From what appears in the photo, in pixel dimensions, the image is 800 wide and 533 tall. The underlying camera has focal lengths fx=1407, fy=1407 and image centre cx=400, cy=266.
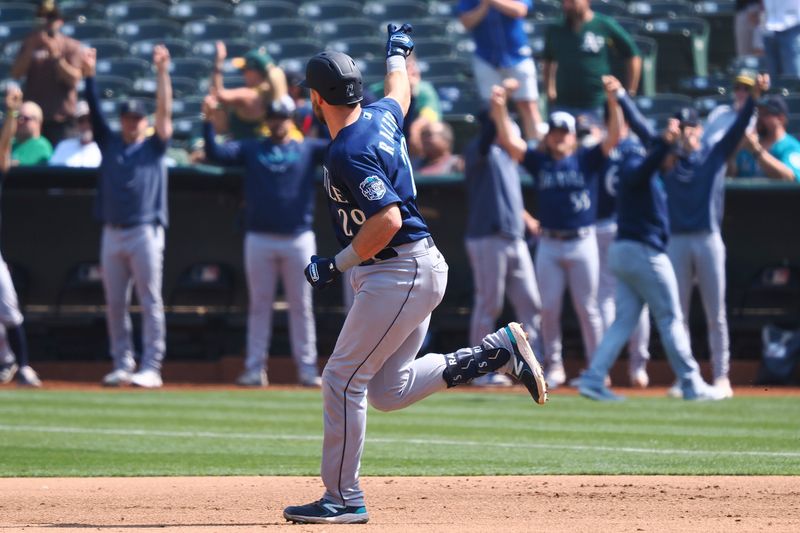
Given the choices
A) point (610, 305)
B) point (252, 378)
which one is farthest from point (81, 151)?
point (610, 305)

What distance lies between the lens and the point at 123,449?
7949 mm

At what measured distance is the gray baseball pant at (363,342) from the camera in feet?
17.3

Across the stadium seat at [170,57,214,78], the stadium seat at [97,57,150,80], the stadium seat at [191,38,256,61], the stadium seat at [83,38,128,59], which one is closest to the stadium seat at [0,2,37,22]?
the stadium seat at [83,38,128,59]

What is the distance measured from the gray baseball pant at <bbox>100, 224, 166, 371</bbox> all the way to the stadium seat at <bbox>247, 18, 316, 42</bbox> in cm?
649

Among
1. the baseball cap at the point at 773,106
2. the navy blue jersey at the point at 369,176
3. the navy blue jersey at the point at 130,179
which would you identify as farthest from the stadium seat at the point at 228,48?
the navy blue jersey at the point at 369,176

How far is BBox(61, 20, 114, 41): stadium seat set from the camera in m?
18.4

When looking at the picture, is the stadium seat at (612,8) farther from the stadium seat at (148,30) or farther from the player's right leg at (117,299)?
the player's right leg at (117,299)

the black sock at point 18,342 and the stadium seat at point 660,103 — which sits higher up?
the stadium seat at point 660,103

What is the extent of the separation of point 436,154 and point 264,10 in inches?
259

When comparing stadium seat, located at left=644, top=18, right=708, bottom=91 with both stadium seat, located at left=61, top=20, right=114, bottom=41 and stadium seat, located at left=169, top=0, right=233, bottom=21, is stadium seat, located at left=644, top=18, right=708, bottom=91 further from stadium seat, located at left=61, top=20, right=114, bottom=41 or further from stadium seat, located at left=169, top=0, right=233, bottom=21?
stadium seat, located at left=61, top=20, right=114, bottom=41

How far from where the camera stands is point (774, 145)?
12.5 m

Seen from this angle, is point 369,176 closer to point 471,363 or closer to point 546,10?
point 471,363

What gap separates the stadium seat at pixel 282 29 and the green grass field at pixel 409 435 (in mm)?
7511

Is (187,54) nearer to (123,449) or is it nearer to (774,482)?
(123,449)
